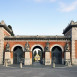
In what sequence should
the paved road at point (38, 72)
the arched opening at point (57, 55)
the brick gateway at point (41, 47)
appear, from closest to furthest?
the paved road at point (38, 72) → the brick gateway at point (41, 47) → the arched opening at point (57, 55)

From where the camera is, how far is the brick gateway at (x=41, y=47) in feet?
137

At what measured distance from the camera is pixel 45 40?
43.4 metres

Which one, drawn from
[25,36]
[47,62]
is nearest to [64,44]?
[47,62]

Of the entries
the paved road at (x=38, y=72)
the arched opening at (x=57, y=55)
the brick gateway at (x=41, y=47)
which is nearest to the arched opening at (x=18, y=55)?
the brick gateway at (x=41, y=47)

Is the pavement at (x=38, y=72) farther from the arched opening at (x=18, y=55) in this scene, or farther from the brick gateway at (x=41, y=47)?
the arched opening at (x=18, y=55)

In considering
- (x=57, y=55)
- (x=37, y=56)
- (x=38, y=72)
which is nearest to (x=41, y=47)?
(x=57, y=55)

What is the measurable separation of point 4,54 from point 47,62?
10.1 m

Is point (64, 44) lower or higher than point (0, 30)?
lower

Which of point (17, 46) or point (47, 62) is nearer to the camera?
point (47, 62)

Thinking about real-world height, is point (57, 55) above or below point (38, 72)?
above

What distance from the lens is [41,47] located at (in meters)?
43.4

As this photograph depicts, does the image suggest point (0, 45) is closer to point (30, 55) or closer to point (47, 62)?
point (30, 55)

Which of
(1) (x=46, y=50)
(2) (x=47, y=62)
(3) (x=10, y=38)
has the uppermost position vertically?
(3) (x=10, y=38)

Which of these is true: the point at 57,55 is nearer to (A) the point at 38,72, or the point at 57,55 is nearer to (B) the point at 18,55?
(B) the point at 18,55
